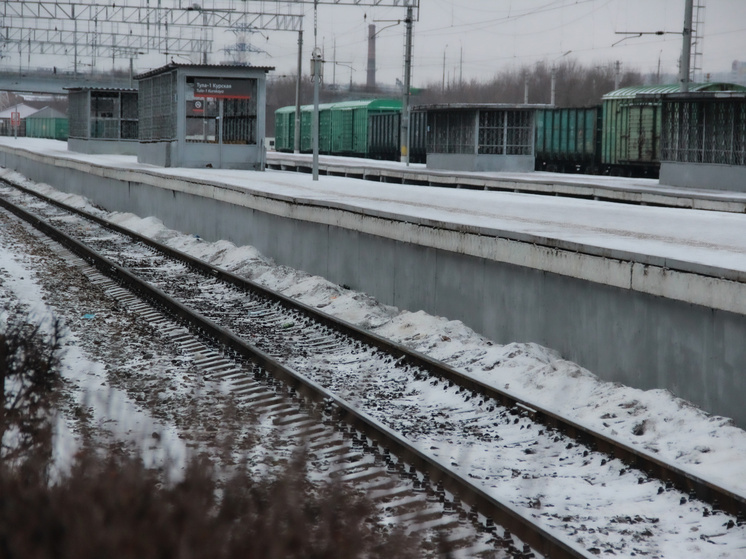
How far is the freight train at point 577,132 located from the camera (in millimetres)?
35031

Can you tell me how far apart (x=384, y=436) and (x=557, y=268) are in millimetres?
3252

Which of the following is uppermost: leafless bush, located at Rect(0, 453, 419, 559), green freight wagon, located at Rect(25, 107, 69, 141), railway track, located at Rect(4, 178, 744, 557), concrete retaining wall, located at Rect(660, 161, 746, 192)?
green freight wagon, located at Rect(25, 107, 69, 141)

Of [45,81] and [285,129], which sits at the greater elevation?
[45,81]

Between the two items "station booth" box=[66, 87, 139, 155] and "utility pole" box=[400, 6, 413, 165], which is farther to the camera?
"station booth" box=[66, 87, 139, 155]

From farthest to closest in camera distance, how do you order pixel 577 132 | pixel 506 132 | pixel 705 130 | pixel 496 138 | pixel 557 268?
pixel 577 132 < pixel 496 138 < pixel 506 132 < pixel 705 130 < pixel 557 268

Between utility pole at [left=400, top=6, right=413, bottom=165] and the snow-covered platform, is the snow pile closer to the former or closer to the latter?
the snow-covered platform

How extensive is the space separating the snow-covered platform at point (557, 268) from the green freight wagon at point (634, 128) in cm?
1750

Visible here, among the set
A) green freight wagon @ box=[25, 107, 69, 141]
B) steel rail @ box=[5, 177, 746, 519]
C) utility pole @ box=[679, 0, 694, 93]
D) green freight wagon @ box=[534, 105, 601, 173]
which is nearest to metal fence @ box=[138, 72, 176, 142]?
green freight wagon @ box=[534, 105, 601, 173]

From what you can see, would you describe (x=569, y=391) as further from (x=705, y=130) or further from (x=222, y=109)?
(x=222, y=109)

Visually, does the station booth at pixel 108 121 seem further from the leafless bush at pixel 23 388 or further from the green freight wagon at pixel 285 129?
the leafless bush at pixel 23 388

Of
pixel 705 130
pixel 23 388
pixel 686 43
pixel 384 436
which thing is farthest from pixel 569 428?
pixel 686 43

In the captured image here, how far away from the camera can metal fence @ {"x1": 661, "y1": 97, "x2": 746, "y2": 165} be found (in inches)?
1003

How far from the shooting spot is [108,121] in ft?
155

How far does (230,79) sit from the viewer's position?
30.2 meters
